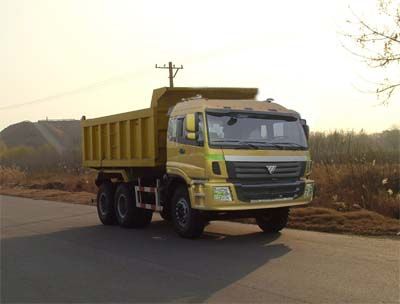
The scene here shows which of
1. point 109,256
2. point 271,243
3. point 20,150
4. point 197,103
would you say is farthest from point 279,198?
point 20,150

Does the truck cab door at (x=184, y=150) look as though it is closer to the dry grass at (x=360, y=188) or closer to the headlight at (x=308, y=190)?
the headlight at (x=308, y=190)

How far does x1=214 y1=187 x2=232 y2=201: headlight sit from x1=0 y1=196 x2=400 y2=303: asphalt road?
90cm

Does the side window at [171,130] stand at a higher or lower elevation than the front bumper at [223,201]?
Answer: higher

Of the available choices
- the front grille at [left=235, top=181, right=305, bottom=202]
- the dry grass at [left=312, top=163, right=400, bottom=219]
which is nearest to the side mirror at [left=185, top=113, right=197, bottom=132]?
the front grille at [left=235, top=181, right=305, bottom=202]

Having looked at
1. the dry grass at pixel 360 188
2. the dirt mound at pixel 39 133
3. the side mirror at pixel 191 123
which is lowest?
the dry grass at pixel 360 188

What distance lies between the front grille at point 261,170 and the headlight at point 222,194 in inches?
10.8

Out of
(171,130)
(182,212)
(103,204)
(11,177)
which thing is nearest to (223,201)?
(182,212)

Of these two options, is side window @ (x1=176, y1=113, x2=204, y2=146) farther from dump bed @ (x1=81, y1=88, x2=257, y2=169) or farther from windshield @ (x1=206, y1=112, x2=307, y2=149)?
dump bed @ (x1=81, y1=88, x2=257, y2=169)

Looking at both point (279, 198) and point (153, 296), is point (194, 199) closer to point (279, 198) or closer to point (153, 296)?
point (279, 198)

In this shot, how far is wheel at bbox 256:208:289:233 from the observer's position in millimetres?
11806

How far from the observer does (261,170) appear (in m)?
10.8

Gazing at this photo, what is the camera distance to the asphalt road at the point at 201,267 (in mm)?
6941

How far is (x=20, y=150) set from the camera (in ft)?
284

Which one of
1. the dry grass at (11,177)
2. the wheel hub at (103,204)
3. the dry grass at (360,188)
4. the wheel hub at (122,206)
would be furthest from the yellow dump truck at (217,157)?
the dry grass at (11,177)
